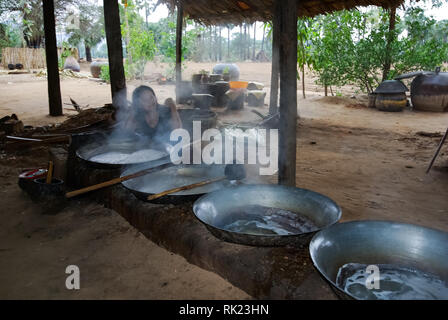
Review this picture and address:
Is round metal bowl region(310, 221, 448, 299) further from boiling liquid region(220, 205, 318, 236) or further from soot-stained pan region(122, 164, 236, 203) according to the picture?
soot-stained pan region(122, 164, 236, 203)

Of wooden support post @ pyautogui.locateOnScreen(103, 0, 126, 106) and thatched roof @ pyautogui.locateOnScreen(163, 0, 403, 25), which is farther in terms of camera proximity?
thatched roof @ pyautogui.locateOnScreen(163, 0, 403, 25)

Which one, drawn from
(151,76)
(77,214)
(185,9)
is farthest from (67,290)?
(151,76)

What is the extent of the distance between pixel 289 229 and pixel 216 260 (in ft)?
1.57

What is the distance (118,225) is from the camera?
110 inches

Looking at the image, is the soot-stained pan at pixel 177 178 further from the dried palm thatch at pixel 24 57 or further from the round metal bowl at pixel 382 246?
the dried palm thatch at pixel 24 57

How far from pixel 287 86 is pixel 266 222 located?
1.00 m

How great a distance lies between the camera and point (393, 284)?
1.47m

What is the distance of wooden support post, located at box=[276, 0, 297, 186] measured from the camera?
2266 millimetres

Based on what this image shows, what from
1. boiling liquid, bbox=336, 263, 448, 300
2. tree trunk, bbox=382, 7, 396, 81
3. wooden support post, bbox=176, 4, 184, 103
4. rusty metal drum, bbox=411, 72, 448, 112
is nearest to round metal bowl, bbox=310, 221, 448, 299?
boiling liquid, bbox=336, 263, 448, 300

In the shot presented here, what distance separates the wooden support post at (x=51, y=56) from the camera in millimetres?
6832

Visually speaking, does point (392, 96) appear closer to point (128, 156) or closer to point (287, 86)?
point (287, 86)

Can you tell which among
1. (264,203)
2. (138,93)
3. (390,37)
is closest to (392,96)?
Answer: (390,37)

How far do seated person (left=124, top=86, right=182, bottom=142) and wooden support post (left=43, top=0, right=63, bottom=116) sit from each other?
442 cm
